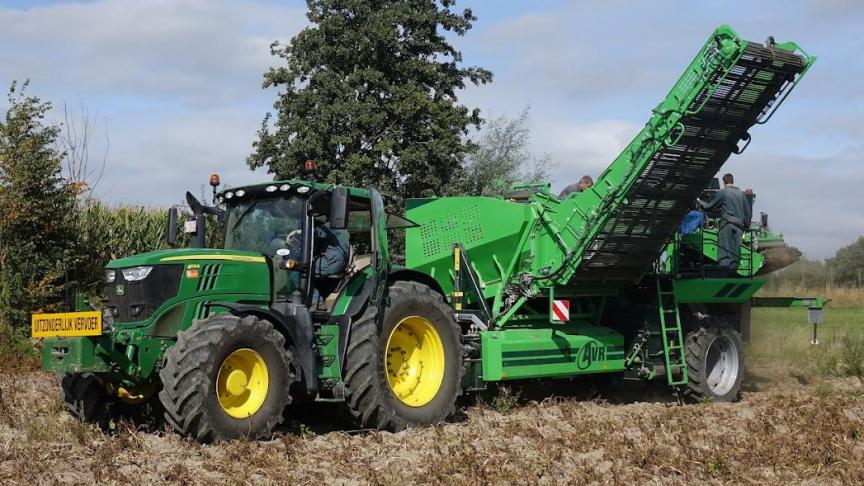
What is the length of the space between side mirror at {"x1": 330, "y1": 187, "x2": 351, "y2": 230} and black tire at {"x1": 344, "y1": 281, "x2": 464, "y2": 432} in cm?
111

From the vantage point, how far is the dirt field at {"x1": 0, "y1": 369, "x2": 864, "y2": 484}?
6993mm

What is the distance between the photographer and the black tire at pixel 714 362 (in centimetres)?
1201

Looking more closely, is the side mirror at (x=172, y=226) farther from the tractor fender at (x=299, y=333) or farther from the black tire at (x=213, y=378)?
the black tire at (x=213, y=378)

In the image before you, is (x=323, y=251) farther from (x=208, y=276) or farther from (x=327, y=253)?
(x=208, y=276)

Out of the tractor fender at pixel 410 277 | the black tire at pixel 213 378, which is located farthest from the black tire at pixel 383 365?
the black tire at pixel 213 378

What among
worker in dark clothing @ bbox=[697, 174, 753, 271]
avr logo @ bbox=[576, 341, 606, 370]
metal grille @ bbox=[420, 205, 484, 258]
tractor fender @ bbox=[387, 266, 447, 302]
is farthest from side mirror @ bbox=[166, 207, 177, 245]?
worker in dark clothing @ bbox=[697, 174, 753, 271]

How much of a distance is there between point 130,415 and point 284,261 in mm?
2053

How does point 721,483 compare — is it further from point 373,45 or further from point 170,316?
point 373,45

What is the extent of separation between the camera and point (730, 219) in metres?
12.5

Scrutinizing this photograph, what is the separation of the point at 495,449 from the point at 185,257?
3.11 metres

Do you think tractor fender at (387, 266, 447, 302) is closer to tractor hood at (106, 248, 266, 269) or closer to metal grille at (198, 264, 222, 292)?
tractor hood at (106, 248, 266, 269)

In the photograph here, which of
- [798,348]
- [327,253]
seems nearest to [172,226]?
[327,253]

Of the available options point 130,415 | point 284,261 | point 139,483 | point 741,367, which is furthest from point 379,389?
point 741,367

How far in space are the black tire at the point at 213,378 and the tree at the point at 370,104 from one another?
1068cm
